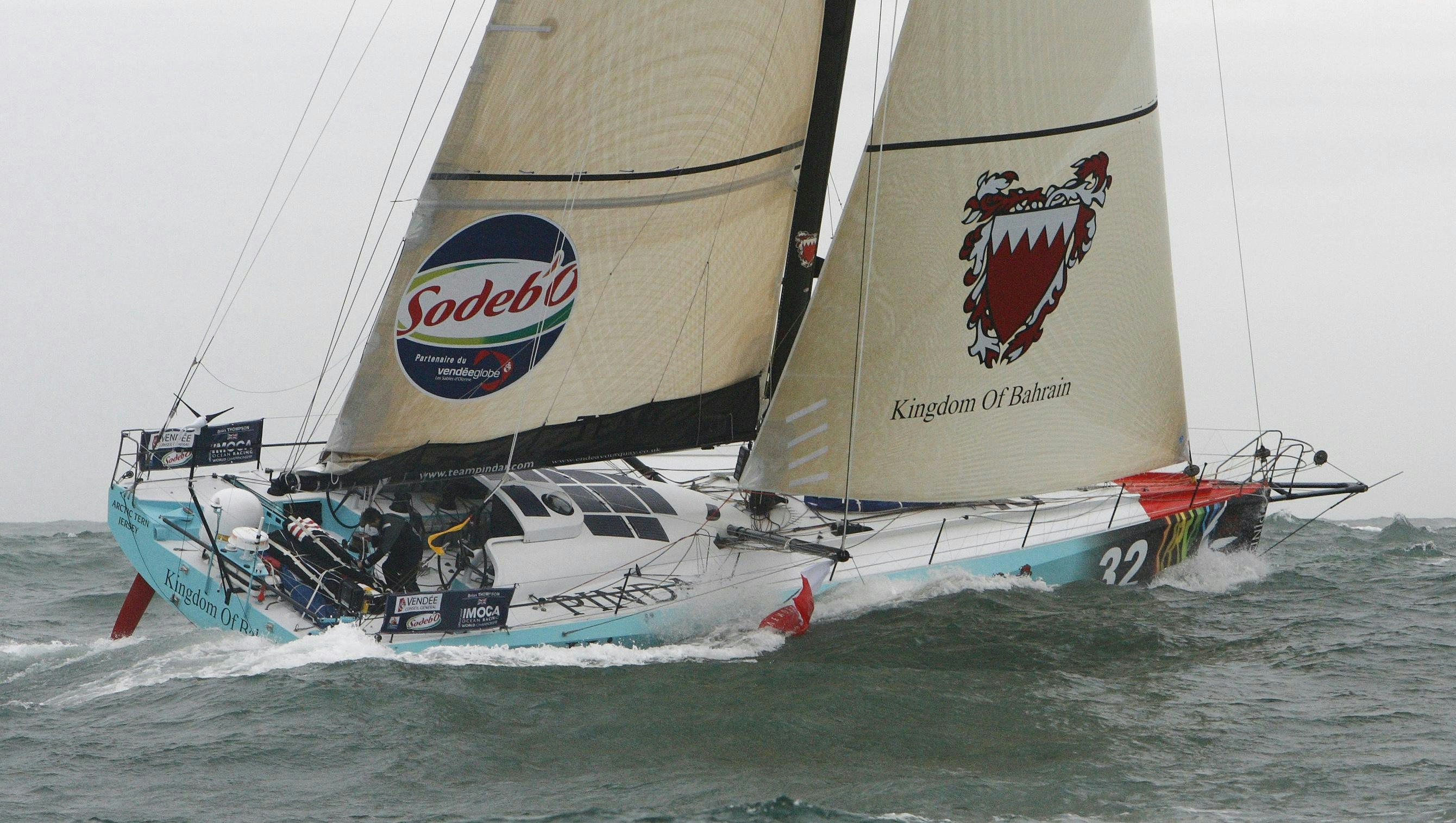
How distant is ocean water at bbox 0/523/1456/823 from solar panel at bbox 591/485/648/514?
172 centimetres

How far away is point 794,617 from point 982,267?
122 inches

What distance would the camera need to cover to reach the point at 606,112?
10.3 meters

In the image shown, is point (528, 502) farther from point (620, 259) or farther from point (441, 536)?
point (620, 259)

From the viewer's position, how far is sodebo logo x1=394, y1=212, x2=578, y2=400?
10.4 meters

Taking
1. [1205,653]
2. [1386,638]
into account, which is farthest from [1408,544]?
[1205,653]

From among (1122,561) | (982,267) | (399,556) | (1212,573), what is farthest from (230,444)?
(1212,573)

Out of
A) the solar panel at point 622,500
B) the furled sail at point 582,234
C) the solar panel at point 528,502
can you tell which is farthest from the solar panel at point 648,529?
A: the solar panel at point 528,502

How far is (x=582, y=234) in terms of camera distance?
10.5 meters

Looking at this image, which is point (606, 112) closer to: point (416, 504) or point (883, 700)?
point (416, 504)

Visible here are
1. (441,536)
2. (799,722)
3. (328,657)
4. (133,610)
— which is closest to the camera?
(799,722)

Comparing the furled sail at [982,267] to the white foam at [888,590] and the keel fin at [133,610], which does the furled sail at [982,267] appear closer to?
the white foam at [888,590]

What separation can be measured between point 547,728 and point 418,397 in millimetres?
3310

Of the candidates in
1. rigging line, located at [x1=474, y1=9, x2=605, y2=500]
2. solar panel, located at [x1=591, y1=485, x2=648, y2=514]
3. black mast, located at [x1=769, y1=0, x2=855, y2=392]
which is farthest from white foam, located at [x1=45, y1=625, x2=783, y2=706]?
black mast, located at [x1=769, y1=0, x2=855, y2=392]

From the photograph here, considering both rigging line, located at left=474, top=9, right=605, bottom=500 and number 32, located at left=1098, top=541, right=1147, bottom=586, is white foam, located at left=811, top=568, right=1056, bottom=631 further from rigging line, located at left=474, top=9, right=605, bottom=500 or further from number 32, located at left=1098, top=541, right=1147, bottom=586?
rigging line, located at left=474, top=9, right=605, bottom=500
